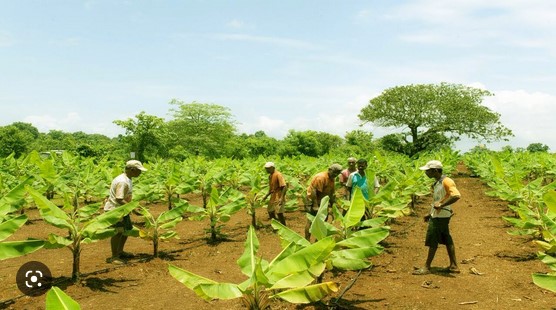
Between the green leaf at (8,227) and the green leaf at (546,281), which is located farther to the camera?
the green leaf at (8,227)

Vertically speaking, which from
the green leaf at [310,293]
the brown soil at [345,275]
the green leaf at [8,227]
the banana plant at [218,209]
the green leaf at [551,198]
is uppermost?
the green leaf at [551,198]

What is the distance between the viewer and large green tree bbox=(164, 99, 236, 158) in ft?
189

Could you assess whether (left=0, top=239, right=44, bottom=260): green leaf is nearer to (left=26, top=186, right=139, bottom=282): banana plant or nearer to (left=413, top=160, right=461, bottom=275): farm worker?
(left=26, top=186, right=139, bottom=282): banana plant

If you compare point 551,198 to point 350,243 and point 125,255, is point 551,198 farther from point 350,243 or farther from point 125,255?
point 125,255

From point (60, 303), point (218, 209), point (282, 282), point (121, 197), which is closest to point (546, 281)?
point (282, 282)

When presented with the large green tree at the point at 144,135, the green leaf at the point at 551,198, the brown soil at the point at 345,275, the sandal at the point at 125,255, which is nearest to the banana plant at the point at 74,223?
the brown soil at the point at 345,275

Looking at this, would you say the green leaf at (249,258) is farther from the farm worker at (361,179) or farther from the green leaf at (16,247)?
the farm worker at (361,179)

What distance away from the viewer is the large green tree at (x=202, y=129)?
57.7 meters

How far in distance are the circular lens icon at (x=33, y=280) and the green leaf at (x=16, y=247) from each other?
6.72 feet

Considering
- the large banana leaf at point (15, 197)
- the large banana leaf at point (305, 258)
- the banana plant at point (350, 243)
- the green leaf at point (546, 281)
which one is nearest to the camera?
the green leaf at point (546, 281)

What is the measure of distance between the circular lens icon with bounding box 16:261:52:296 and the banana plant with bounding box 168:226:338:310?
11.1 ft

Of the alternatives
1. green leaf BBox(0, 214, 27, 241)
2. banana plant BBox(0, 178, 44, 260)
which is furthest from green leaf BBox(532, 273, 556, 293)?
green leaf BBox(0, 214, 27, 241)

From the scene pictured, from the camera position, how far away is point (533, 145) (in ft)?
303

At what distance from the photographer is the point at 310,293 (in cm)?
404
